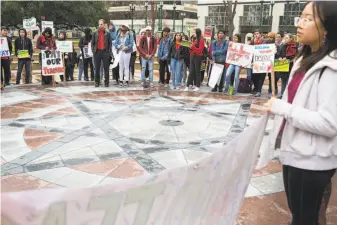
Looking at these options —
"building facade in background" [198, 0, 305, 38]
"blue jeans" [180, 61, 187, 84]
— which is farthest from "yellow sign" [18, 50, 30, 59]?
"building facade in background" [198, 0, 305, 38]

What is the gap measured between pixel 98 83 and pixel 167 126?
493 centimetres

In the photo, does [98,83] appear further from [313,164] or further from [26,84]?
[313,164]

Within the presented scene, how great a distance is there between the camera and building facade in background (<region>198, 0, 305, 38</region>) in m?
45.8

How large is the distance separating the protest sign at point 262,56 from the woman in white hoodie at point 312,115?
7746 millimetres

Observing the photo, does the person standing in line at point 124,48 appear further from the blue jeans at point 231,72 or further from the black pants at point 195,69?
the blue jeans at point 231,72

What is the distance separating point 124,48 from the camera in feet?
35.2

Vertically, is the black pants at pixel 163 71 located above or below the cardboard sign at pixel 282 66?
below

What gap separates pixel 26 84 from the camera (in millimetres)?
→ 10734

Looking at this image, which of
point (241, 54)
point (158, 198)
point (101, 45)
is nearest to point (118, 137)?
point (158, 198)

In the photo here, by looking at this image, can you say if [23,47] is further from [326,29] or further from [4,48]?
[326,29]

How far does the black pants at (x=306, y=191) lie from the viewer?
192 centimetres

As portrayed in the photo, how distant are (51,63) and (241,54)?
5.59 metres

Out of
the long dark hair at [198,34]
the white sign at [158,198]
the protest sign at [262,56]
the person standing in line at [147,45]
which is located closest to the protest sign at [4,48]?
the person standing in line at [147,45]

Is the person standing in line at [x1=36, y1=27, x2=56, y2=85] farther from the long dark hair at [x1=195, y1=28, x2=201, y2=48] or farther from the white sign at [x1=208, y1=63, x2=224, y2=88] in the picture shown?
the white sign at [x1=208, y1=63, x2=224, y2=88]
